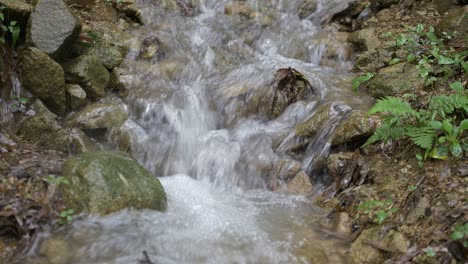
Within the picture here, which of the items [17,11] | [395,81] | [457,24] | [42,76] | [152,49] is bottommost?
[395,81]

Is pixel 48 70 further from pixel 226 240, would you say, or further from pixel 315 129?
pixel 315 129

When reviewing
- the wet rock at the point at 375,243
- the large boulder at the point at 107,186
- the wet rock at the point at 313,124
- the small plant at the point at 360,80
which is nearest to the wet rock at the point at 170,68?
the wet rock at the point at 313,124

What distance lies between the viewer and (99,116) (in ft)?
18.5

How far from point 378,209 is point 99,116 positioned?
12.6ft

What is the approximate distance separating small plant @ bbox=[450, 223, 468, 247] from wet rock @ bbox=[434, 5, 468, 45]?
4.06 m

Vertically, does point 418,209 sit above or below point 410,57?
below

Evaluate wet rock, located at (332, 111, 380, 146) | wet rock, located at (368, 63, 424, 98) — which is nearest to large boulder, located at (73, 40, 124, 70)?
wet rock, located at (332, 111, 380, 146)

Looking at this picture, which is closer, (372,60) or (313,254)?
(313,254)

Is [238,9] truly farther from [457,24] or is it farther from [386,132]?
[386,132]

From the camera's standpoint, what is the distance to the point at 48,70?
206 inches

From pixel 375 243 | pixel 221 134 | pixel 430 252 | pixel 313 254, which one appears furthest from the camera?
pixel 221 134

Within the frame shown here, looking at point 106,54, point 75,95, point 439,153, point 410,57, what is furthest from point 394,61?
point 75,95

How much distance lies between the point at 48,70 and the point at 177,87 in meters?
2.08

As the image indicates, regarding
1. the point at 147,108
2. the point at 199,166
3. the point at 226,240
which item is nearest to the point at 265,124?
the point at 199,166
